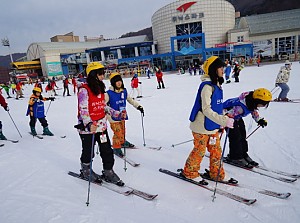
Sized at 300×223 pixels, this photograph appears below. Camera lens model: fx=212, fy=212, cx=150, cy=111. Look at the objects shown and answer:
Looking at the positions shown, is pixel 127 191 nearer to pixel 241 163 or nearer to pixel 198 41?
pixel 241 163

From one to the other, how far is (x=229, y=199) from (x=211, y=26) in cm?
4311

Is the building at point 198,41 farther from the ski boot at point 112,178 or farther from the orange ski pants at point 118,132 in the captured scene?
the ski boot at point 112,178

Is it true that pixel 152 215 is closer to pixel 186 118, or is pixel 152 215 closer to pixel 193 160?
→ pixel 193 160

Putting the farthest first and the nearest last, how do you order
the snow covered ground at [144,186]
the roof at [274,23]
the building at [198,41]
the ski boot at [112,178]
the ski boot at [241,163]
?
the roof at [274,23]
the building at [198,41]
the ski boot at [241,163]
the ski boot at [112,178]
the snow covered ground at [144,186]

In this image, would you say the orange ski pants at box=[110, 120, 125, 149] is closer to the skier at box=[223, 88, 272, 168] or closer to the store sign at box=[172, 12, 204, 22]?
the skier at box=[223, 88, 272, 168]

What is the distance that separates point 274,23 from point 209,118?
42.6 meters

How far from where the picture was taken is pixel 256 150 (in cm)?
393

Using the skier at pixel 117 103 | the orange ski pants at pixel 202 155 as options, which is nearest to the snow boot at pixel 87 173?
the skier at pixel 117 103

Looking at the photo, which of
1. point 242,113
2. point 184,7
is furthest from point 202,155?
point 184,7

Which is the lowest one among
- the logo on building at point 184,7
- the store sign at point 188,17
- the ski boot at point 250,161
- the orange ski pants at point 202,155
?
the ski boot at point 250,161

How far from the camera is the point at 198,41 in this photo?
39.0 meters

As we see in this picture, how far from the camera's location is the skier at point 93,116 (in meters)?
2.71

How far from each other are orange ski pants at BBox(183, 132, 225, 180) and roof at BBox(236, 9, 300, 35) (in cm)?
3896

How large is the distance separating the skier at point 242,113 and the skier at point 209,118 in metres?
0.52
